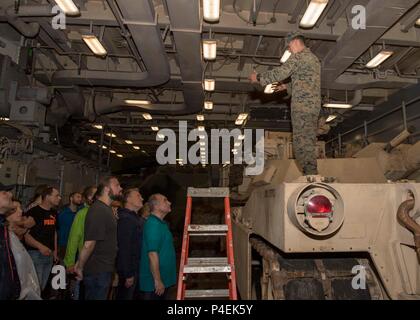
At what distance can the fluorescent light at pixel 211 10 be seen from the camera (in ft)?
20.0

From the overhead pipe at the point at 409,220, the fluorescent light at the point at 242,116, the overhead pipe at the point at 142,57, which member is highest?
the fluorescent light at the point at 242,116

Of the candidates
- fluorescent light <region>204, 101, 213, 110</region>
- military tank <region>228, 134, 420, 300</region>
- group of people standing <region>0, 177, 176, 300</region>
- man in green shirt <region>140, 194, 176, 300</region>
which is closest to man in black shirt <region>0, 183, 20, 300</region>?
group of people standing <region>0, 177, 176, 300</region>

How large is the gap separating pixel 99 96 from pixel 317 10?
31.6 ft

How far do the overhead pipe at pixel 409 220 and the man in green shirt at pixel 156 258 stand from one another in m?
3.38

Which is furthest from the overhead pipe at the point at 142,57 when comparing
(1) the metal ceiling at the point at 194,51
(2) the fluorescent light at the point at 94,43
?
(2) the fluorescent light at the point at 94,43

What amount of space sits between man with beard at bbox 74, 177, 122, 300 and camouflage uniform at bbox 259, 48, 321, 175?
11.0ft

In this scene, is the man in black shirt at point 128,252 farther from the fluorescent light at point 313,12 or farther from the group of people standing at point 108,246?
the fluorescent light at point 313,12

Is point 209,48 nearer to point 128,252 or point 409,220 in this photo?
point 128,252

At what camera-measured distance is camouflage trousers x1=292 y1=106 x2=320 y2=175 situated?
3.37 metres

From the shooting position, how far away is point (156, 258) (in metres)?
4.71

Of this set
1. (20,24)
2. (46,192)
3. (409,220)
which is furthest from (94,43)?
(409,220)

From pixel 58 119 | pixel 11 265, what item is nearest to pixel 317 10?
pixel 11 265

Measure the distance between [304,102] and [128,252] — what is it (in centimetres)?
393

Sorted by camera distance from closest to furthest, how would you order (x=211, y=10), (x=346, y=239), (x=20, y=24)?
1. (x=346, y=239)
2. (x=211, y=10)
3. (x=20, y=24)
